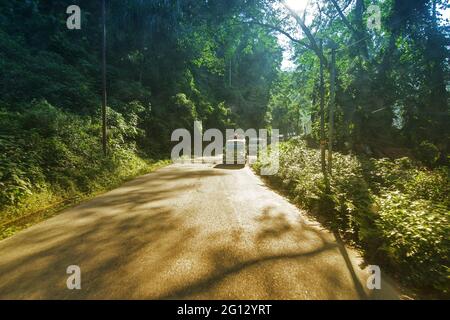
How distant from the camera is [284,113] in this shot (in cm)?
7012

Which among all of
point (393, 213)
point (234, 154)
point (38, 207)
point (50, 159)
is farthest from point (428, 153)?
point (50, 159)

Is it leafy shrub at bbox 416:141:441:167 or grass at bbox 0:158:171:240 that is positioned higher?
leafy shrub at bbox 416:141:441:167

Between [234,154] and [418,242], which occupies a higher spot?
[234,154]

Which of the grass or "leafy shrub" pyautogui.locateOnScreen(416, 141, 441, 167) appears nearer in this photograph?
the grass

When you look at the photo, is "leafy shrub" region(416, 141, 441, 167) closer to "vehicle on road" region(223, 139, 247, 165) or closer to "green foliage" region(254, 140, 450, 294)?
"green foliage" region(254, 140, 450, 294)

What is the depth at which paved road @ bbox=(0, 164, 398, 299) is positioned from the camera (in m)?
3.64

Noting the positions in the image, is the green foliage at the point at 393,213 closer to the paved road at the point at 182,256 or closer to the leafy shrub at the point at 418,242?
the leafy shrub at the point at 418,242

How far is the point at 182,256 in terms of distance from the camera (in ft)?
15.1

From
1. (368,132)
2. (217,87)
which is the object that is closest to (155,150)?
(368,132)

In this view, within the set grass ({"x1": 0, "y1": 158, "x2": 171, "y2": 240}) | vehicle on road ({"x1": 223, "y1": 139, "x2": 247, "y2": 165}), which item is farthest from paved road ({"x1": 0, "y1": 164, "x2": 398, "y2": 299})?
vehicle on road ({"x1": 223, "y1": 139, "x2": 247, "y2": 165})

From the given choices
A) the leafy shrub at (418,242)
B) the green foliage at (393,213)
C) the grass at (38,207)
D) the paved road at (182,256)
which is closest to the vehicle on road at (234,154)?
the green foliage at (393,213)

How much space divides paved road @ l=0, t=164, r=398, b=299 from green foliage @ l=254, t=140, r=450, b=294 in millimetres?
476

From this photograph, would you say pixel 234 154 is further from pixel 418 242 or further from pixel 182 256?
pixel 418 242

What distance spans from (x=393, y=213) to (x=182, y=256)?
3997 mm
